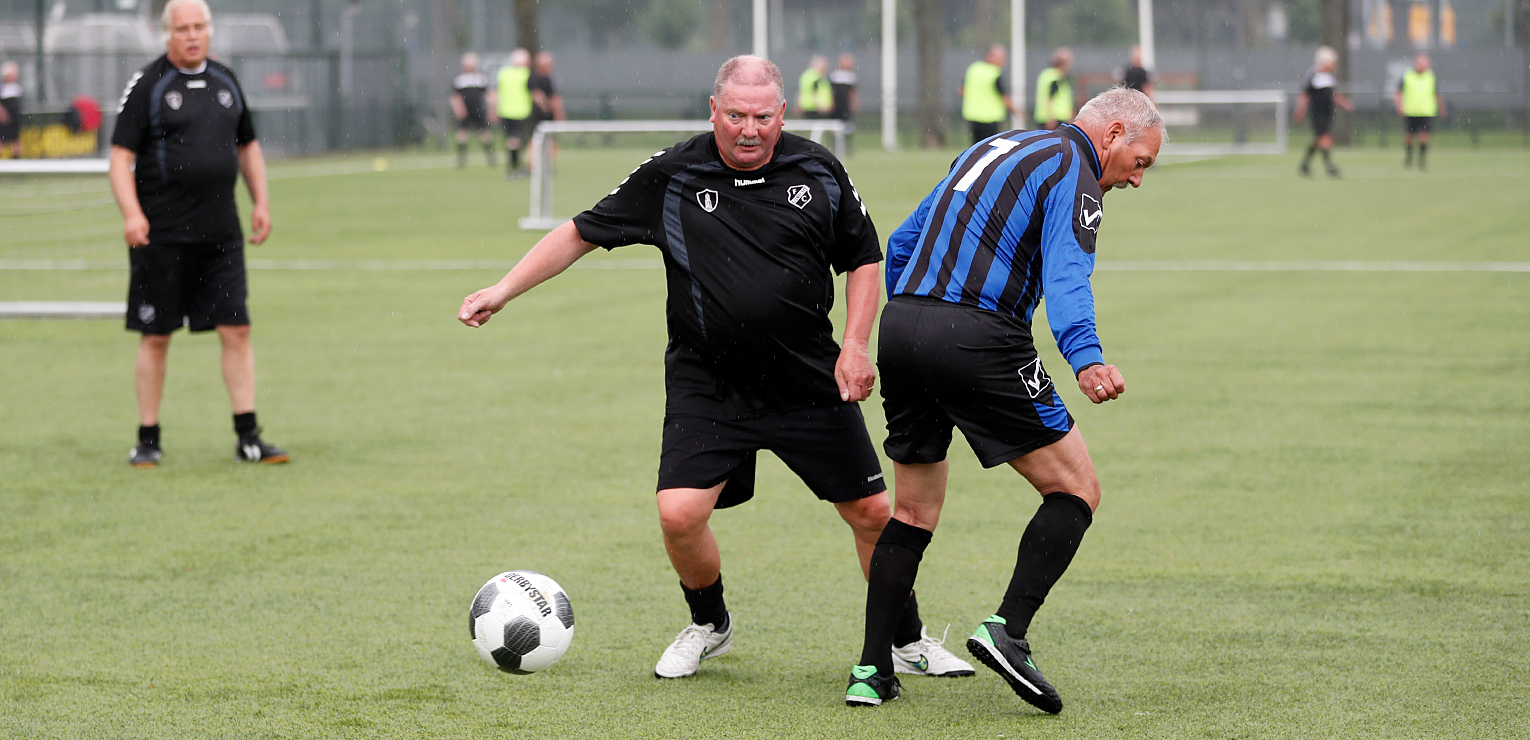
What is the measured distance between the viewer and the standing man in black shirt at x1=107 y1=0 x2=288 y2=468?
7262 millimetres

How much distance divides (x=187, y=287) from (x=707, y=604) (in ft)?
12.7

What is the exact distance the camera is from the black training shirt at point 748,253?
4.29m

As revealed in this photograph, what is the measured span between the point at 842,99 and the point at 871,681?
31.6 meters

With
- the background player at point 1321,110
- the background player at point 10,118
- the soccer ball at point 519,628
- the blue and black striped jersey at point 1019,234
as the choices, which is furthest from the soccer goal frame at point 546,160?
the blue and black striped jersey at point 1019,234

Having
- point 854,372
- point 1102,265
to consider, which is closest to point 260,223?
point 854,372

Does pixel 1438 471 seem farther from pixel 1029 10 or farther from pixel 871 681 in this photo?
pixel 1029 10

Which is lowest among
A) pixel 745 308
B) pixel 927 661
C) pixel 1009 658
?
pixel 927 661

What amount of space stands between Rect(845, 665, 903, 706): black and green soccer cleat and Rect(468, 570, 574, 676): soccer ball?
75 cm

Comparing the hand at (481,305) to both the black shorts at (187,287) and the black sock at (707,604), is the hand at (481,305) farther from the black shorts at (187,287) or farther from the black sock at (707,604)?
the black shorts at (187,287)

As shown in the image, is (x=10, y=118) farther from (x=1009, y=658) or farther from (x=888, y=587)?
(x=1009, y=658)

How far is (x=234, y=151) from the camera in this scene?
7496 mm

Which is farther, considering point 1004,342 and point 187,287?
point 187,287

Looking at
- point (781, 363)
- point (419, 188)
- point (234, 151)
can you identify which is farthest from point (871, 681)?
point (419, 188)

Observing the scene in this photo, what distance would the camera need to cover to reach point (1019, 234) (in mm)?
4086
